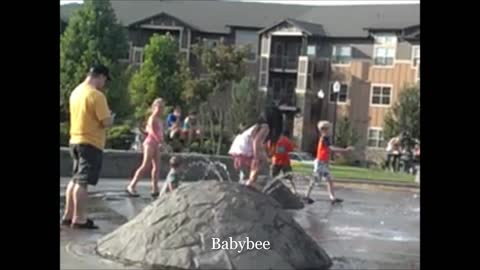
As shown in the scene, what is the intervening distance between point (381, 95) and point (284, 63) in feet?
2.21

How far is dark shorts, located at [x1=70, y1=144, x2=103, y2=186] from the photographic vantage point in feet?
17.5

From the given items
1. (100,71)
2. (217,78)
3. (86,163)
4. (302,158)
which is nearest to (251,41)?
(217,78)

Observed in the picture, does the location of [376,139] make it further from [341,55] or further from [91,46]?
[91,46]

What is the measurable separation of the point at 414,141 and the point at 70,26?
2.38 metres

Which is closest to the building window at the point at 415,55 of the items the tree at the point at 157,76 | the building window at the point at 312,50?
the building window at the point at 312,50

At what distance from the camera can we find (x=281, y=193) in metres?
5.67

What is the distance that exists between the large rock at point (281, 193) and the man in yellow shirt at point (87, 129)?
113cm

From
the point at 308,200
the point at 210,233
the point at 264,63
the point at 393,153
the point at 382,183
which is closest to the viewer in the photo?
the point at 210,233

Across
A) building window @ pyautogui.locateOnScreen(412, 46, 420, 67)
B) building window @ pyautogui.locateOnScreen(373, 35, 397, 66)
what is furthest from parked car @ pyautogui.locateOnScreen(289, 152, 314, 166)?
building window @ pyautogui.locateOnScreen(412, 46, 420, 67)

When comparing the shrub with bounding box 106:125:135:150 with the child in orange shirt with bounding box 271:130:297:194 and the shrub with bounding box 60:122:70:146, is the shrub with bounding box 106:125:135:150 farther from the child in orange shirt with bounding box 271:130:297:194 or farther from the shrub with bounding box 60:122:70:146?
the child in orange shirt with bounding box 271:130:297:194

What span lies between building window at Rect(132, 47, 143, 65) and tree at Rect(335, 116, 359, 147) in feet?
4.46

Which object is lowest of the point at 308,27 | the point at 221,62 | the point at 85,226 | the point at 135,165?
the point at 85,226

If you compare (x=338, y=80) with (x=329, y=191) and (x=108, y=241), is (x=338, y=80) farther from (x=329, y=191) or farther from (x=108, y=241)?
(x=108, y=241)

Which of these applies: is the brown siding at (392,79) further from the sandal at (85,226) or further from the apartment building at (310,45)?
the sandal at (85,226)
